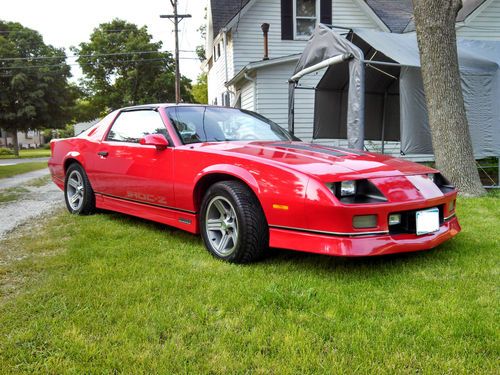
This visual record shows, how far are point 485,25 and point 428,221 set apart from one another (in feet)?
44.9

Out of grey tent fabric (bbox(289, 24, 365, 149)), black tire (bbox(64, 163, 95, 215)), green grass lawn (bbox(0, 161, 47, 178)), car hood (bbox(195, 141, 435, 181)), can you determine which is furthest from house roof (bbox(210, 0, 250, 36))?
car hood (bbox(195, 141, 435, 181))

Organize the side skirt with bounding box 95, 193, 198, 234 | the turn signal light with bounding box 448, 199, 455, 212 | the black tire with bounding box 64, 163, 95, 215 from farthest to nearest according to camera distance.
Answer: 1. the black tire with bounding box 64, 163, 95, 215
2. the side skirt with bounding box 95, 193, 198, 234
3. the turn signal light with bounding box 448, 199, 455, 212

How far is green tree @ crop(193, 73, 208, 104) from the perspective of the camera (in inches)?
1815

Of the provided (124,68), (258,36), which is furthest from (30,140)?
(258,36)

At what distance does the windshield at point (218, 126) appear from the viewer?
13.5 ft

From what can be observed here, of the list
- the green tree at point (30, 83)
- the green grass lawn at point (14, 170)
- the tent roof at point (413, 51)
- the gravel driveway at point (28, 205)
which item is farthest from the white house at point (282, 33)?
the green tree at point (30, 83)

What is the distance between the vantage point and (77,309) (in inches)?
100

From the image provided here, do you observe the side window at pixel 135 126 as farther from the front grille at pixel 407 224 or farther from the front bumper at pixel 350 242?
the front grille at pixel 407 224

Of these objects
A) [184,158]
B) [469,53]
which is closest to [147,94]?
[469,53]

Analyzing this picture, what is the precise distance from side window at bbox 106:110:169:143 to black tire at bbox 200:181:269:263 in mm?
1022

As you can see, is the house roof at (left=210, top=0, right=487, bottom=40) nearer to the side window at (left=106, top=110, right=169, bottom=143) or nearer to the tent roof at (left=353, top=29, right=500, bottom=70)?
the tent roof at (left=353, top=29, right=500, bottom=70)

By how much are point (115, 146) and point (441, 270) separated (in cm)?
331

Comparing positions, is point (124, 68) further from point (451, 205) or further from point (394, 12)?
point (451, 205)

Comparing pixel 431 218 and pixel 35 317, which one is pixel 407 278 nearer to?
pixel 431 218
